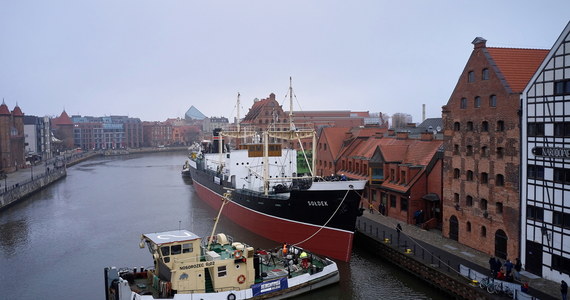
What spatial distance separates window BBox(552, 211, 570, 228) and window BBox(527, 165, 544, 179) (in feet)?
6.42

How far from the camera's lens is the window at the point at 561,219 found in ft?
71.5

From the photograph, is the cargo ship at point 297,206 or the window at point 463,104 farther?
the window at point 463,104

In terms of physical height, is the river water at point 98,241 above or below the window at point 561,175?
below

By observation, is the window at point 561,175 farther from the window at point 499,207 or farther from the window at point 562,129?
the window at point 499,207

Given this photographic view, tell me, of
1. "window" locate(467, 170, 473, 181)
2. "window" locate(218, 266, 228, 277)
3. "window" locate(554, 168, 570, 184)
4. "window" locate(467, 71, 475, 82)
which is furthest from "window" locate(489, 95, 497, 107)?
"window" locate(218, 266, 228, 277)

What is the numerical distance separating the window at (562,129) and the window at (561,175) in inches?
63.6

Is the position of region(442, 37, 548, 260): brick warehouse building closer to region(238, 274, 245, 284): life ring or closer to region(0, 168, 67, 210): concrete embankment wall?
region(238, 274, 245, 284): life ring

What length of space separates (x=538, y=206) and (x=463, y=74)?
969cm

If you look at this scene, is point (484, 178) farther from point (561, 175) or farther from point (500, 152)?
point (561, 175)

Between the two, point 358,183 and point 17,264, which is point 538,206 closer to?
point 358,183

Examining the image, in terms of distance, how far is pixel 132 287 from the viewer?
73.8 feet

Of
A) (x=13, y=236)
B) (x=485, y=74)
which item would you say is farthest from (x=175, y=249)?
(x=13, y=236)

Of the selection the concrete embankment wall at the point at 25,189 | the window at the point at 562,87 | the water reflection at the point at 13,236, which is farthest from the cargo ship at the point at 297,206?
the concrete embankment wall at the point at 25,189

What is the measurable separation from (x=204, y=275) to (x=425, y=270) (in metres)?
11.6
